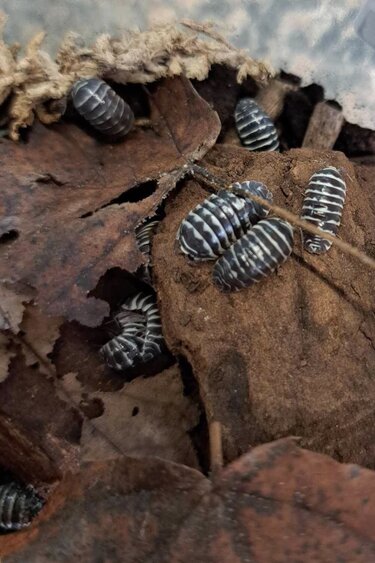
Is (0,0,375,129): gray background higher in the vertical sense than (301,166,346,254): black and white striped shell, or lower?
higher

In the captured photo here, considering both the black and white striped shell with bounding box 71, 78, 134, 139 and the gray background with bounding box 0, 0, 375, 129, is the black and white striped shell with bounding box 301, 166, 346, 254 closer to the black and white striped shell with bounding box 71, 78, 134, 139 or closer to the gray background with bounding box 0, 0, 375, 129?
the gray background with bounding box 0, 0, 375, 129

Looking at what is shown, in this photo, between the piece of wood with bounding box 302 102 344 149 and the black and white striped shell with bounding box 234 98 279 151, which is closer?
the black and white striped shell with bounding box 234 98 279 151

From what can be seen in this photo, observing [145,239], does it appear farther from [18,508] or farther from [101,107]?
[18,508]

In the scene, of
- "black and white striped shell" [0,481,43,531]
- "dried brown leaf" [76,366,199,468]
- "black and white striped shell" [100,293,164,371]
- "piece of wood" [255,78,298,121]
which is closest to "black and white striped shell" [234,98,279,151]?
"piece of wood" [255,78,298,121]

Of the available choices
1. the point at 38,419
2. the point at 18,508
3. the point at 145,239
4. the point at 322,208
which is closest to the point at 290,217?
the point at 322,208

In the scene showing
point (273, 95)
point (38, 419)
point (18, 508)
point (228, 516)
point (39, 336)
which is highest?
point (273, 95)

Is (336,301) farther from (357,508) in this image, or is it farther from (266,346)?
(357,508)

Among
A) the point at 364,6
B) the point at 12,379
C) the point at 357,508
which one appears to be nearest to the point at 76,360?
the point at 12,379
